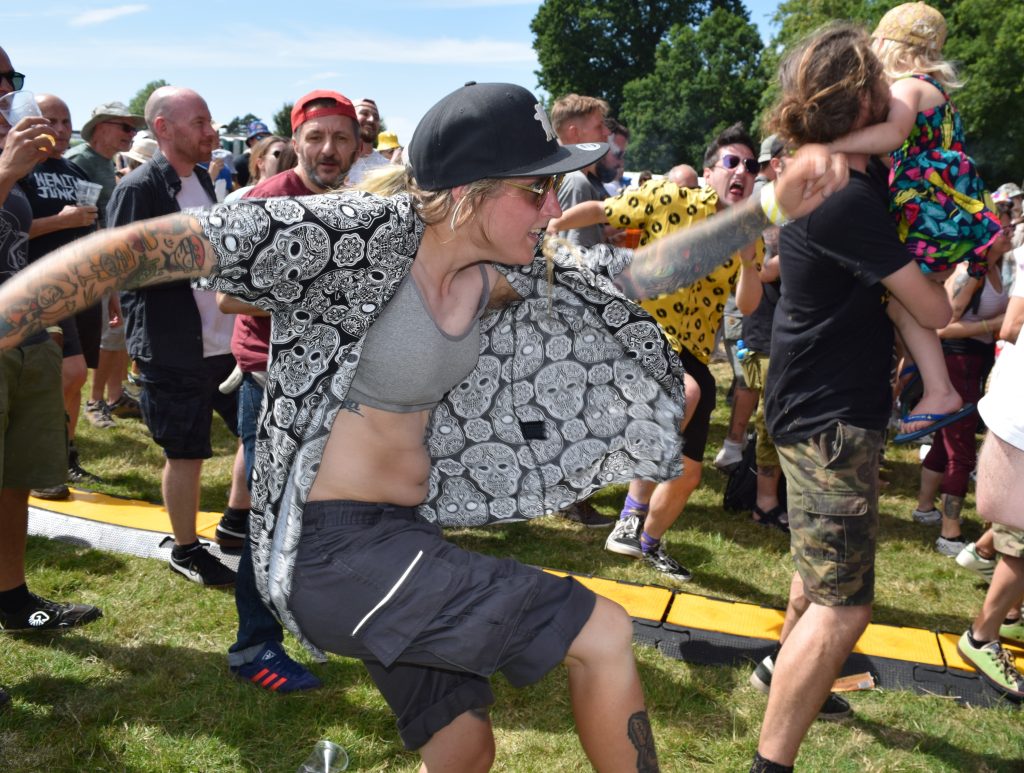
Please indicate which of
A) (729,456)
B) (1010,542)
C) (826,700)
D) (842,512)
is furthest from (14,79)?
(729,456)

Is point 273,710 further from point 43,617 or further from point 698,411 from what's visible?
point 698,411

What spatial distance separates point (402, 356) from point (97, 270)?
0.70 m

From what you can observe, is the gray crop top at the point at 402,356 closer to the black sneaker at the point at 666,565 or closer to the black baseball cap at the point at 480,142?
the black baseball cap at the point at 480,142

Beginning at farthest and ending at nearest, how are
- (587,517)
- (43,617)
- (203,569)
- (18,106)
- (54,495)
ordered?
(587,517), (54,495), (203,569), (43,617), (18,106)

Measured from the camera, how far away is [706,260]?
260 cm

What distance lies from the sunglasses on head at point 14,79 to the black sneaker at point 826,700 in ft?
12.5

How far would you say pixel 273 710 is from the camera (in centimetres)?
351

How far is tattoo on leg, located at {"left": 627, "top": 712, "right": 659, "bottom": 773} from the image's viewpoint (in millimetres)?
2090

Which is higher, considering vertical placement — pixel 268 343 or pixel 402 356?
pixel 402 356

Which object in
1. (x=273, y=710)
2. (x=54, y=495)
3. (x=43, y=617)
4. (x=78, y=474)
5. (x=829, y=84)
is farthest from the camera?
(x=78, y=474)

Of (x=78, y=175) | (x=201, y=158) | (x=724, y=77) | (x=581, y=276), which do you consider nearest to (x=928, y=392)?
(x=581, y=276)

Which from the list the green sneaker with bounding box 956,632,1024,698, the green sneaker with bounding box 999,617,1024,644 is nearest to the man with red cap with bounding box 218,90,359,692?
the green sneaker with bounding box 956,632,1024,698

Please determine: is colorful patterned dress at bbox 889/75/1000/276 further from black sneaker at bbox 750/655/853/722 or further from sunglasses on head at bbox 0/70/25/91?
sunglasses on head at bbox 0/70/25/91

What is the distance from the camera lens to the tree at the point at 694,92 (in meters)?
55.1
